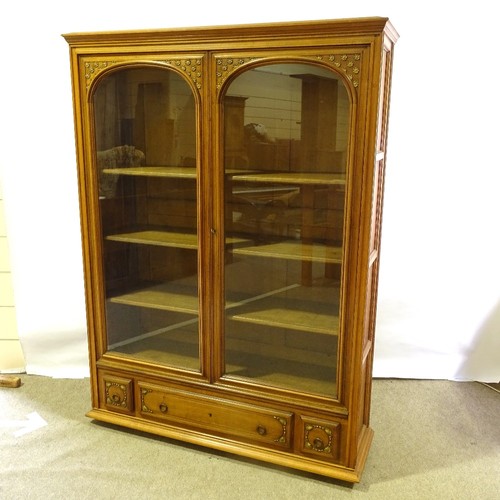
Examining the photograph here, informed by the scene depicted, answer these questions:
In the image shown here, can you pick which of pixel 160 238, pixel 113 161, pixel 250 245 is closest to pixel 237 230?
pixel 250 245

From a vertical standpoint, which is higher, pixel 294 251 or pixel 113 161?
pixel 113 161

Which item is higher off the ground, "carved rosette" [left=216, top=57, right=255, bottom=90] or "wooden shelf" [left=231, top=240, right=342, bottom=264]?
"carved rosette" [left=216, top=57, right=255, bottom=90]

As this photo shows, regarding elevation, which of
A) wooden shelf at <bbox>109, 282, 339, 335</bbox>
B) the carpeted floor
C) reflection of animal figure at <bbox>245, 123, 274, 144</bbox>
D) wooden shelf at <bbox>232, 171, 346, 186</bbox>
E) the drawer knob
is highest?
reflection of animal figure at <bbox>245, 123, 274, 144</bbox>

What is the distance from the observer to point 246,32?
1.55m

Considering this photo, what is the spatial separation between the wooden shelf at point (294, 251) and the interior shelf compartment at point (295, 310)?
91mm

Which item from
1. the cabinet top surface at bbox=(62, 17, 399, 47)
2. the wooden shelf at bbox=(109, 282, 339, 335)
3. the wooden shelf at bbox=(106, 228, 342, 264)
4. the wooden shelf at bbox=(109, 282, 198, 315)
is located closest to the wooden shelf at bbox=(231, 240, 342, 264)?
the wooden shelf at bbox=(106, 228, 342, 264)

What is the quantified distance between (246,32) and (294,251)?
2.29 feet

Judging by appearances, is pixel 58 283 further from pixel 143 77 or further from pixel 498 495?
pixel 498 495

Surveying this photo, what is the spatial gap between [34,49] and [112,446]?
1.67 metres

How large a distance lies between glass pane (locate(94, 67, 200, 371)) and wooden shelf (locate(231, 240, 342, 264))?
0.20 m

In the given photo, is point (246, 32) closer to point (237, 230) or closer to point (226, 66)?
point (226, 66)

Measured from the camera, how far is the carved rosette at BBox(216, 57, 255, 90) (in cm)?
160

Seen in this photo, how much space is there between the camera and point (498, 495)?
1.72 m

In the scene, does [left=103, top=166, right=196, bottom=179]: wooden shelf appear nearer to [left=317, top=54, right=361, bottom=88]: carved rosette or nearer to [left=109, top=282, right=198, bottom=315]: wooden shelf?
[left=109, top=282, right=198, bottom=315]: wooden shelf
